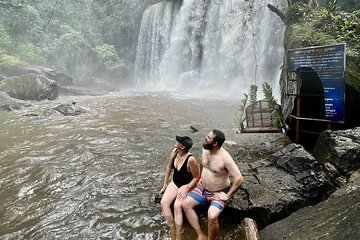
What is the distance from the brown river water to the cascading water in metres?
8.56

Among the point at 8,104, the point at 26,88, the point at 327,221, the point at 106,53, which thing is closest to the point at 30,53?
the point at 106,53

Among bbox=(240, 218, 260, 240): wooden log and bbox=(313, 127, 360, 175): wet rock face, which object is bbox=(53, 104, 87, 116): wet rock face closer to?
bbox=(313, 127, 360, 175): wet rock face

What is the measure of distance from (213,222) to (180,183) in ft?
3.03

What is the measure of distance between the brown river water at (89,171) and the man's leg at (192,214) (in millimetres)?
238

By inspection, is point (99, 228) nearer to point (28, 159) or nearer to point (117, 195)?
point (117, 195)


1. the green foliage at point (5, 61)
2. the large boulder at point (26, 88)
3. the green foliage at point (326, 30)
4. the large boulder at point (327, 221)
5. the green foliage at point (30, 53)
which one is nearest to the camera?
the large boulder at point (327, 221)

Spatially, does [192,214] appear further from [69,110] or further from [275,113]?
[69,110]

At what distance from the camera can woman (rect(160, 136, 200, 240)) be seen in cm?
425

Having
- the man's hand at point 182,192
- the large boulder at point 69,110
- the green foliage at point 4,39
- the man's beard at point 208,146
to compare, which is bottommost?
the man's hand at point 182,192

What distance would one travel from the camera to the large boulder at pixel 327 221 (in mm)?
3018

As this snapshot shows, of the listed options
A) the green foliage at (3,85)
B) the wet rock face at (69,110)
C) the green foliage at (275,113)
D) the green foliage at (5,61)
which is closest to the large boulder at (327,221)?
the green foliage at (275,113)

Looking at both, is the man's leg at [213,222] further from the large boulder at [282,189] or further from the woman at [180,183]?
the large boulder at [282,189]

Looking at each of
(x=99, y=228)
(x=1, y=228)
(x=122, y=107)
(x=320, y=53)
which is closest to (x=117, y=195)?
(x=99, y=228)

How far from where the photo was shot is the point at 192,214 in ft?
13.5
